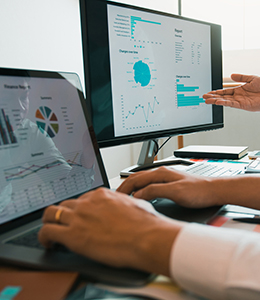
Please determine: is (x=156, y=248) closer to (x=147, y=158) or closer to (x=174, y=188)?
(x=174, y=188)

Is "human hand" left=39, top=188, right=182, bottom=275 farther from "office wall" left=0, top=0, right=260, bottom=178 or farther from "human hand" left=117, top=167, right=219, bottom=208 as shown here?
"office wall" left=0, top=0, right=260, bottom=178

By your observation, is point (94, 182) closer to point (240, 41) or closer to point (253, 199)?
point (253, 199)

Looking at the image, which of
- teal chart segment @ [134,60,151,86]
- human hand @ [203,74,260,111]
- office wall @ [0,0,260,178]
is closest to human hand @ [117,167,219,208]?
teal chart segment @ [134,60,151,86]

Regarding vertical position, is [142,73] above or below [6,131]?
above

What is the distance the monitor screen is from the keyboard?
6.4 inches

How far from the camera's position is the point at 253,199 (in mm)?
682

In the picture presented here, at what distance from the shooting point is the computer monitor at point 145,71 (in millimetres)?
888

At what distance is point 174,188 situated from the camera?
0.63 m

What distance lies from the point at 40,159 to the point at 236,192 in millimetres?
423

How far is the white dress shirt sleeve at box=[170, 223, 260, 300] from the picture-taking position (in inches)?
14.9

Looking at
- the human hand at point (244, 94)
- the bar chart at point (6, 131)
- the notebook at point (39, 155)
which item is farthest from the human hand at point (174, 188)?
the human hand at point (244, 94)

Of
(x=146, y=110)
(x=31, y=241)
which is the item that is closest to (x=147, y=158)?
(x=146, y=110)

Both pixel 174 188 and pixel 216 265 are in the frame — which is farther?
pixel 174 188

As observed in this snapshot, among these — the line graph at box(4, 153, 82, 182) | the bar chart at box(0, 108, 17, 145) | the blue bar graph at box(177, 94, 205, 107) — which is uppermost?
the blue bar graph at box(177, 94, 205, 107)
